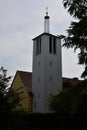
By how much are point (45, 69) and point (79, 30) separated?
107 ft

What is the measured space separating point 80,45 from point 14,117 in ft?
35.9

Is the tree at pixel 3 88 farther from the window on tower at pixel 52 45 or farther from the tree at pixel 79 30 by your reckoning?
the window on tower at pixel 52 45

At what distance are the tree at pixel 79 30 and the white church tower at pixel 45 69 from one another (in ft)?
97.9

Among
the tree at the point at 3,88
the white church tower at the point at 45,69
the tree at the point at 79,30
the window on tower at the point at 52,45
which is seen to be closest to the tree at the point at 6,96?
the tree at the point at 3,88

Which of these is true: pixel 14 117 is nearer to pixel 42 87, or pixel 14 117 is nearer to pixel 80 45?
pixel 80 45

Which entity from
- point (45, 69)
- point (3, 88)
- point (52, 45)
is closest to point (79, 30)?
point (3, 88)

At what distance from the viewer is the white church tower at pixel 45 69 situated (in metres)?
54.0

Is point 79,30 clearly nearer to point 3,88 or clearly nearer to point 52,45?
point 3,88

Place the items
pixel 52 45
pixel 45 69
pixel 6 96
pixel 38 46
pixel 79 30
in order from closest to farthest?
pixel 6 96 → pixel 79 30 → pixel 45 69 → pixel 52 45 → pixel 38 46

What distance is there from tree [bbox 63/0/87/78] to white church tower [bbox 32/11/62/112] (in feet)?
97.9

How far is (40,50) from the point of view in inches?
2256

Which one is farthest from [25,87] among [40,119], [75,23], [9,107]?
[9,107]

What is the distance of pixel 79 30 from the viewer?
22562 millimetres

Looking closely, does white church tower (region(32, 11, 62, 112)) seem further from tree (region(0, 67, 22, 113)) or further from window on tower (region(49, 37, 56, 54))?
tree (region(0, 67, 22, 113))
